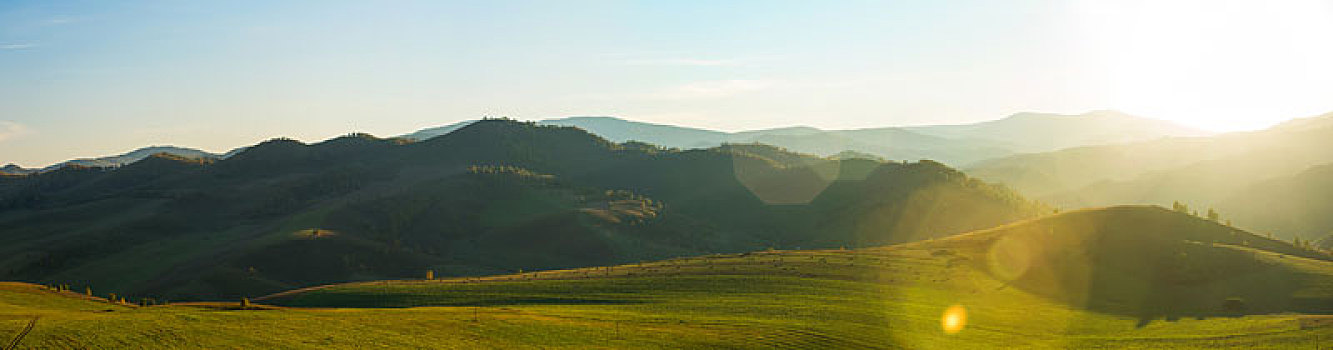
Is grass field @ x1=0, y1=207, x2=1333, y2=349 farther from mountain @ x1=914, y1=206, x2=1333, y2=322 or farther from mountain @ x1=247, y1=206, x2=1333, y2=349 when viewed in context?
mountain @ x1=914, y1=206, x2=1333, y2=322

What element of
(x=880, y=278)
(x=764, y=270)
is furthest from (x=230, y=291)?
(x=880, y=278)

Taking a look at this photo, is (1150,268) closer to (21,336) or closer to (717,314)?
(717,314)

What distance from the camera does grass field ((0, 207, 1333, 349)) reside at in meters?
43.0

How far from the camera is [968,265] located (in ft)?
320

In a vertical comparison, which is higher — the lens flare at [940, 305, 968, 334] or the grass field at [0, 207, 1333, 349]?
the grass field at [0, 207, 1333, 349]

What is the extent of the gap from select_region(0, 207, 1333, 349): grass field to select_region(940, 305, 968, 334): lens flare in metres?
0.46

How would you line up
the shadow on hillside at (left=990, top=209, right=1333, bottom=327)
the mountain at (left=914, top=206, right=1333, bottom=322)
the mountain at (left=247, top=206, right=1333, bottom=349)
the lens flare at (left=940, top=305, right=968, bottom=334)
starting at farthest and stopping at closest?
the mountain at (left=914, top=206, right=1333, bottom=322), the shadow on hillside at (left=990, top=209, right=1333, bottom=327), the lens flare at (left=940, top=305, right=968, bottom=334), the mountain at (left=247, top=206, right=1333, bottom=349)

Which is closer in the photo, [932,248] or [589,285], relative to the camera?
[589,285]

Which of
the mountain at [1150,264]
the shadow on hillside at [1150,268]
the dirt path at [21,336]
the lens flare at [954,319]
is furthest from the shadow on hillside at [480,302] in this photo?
the shadow on hillside at [1150,268]

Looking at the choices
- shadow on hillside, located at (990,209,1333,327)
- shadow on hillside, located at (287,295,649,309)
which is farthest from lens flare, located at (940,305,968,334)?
shadow on hillside, located at (287,295,649,309)

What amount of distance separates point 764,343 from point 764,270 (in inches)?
1605

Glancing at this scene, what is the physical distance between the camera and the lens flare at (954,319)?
216 feet

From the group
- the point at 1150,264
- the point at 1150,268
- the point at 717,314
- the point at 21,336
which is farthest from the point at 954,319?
the point at 21,336

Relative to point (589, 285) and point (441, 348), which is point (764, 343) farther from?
point (589, 285)
